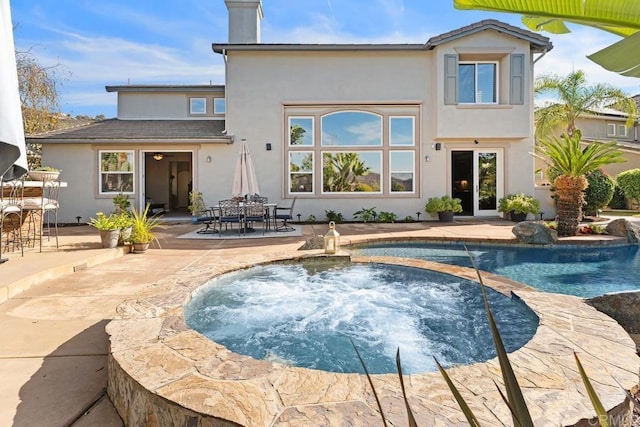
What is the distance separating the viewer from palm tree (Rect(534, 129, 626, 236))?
8625mm

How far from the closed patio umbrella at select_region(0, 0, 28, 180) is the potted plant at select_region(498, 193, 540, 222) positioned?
43.8 feet

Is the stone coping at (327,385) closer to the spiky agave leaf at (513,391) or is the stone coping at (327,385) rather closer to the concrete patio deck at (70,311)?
the concrete patio deck at (70,311)

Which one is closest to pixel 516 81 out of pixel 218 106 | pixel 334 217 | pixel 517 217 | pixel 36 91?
pixel 517 217

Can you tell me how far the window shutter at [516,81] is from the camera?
42.4 ft

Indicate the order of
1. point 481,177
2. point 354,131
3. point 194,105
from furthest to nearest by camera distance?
1. point 194,105
2. point 481,177
3. point 354,131

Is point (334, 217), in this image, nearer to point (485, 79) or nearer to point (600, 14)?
point (485, 79)

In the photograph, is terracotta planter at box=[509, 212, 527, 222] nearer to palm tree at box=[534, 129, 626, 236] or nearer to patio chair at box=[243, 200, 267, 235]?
palm tree at box=[534, 129, 626, 236]

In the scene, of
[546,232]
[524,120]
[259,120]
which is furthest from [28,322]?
[524,120]

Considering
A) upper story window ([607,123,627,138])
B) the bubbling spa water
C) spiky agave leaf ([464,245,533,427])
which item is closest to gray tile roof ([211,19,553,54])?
the bubbling spa water

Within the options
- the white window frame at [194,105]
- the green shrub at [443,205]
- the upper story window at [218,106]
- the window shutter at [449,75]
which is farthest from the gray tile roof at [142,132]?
the window shutter at [449,75]

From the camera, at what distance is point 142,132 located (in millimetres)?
13117

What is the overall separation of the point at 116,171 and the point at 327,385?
13.5m

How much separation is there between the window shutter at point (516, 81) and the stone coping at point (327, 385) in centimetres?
1208

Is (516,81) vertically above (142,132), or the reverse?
(516,81)
